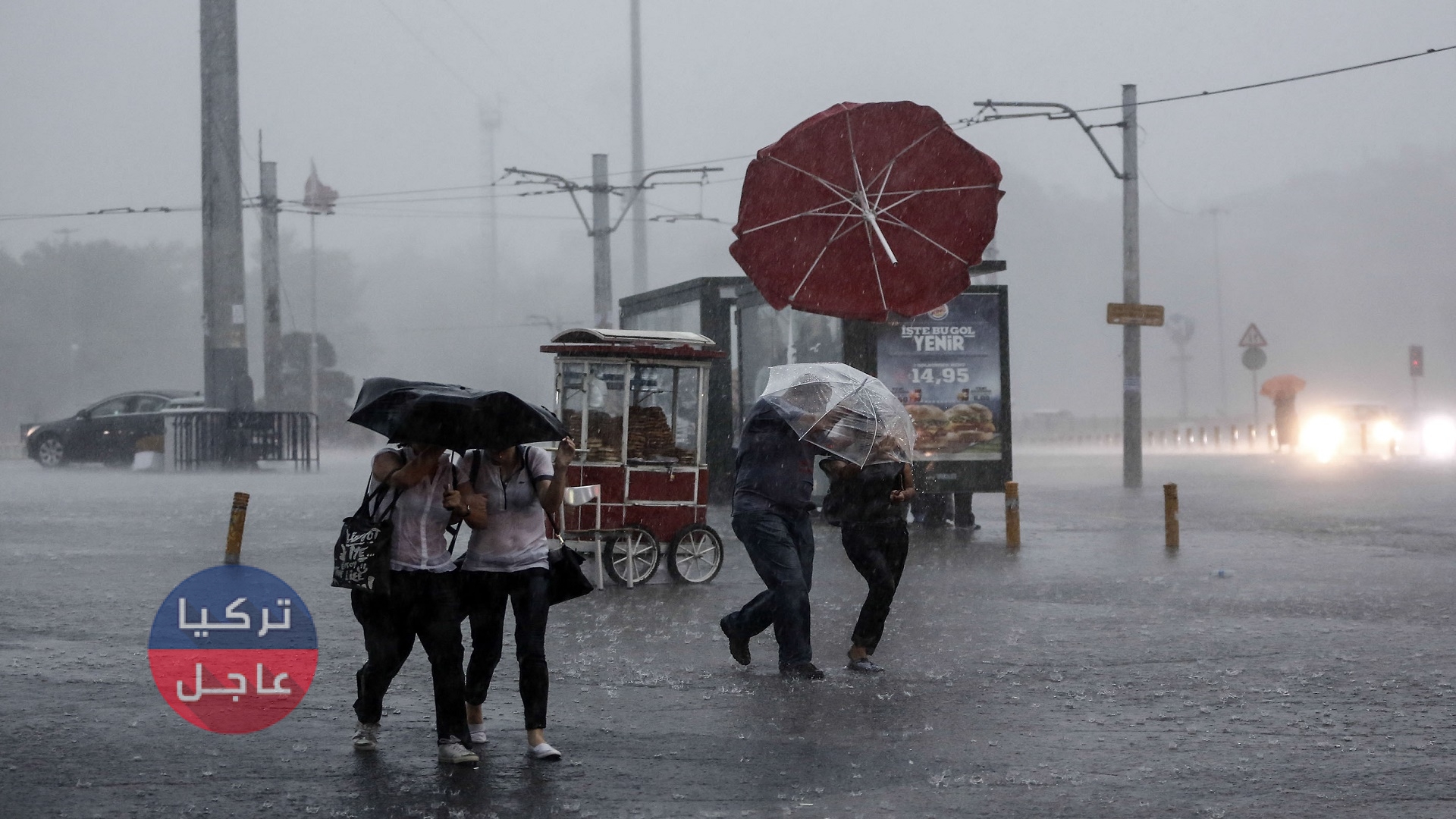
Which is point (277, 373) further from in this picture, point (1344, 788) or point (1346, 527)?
point (1344, 788)

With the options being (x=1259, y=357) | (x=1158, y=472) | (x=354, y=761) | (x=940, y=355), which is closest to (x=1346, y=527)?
(x=940, y=355)

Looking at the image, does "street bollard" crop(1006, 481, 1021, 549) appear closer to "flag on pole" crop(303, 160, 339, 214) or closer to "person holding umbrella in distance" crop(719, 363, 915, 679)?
"person holding umbrella in distance" crop(719, 363, 915, 679)

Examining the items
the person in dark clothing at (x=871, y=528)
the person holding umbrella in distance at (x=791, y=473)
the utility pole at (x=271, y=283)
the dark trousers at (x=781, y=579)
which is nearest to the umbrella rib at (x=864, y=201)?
the person holding umbrella in distance at (x=791, y=473)

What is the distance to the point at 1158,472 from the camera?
36.4 meters

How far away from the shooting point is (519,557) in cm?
659

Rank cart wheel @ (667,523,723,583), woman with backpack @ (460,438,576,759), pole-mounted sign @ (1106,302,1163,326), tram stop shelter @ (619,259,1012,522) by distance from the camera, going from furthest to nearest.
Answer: pole-mounted sign @ (1106,302,1163,326)
tram stop shelter @ (619,259,1012,522)
cart wheel @ (667,523,723,583)
woman with backpack @ (460,438,576,759)

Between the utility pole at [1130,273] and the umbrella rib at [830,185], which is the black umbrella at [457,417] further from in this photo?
the utility pole at [1130,273]

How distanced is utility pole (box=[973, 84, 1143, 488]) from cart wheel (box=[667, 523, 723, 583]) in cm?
1663

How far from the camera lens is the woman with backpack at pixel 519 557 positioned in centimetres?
658

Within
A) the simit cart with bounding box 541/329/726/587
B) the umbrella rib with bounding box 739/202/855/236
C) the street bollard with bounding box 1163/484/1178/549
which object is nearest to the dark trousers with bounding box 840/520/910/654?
the umbrella rib with bounding box 739/202/855/236

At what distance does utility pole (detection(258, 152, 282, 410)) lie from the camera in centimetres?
4253

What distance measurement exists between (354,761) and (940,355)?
14.0 metres

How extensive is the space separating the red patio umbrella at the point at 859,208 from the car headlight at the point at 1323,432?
4380 centimetres

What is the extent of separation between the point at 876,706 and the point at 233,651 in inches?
134
